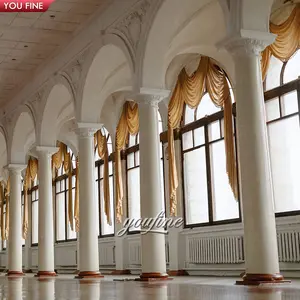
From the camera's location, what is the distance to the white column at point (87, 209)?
14859mm

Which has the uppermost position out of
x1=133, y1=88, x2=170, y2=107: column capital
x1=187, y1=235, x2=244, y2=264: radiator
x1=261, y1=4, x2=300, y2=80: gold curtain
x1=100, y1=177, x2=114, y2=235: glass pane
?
x1=261, y1=4, x2=300, y2=80: gold curtain

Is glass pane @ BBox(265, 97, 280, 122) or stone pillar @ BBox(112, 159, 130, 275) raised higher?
glass pane @ BBox(265, 97, 280, 122)

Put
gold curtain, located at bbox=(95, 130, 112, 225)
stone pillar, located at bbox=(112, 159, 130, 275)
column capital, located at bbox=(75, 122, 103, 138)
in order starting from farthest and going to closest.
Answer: gold curtain, located at bbox=(95, 130, 112, 225) < stone pillar, located at bbox=(112, 159, 130, 275) < column capital, located at bbox=(75, 122, 103, 138)

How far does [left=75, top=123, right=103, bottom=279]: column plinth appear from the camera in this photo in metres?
14.9

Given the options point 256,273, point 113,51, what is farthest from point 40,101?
point 256,273

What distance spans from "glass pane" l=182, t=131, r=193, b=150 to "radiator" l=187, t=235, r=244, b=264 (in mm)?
2585

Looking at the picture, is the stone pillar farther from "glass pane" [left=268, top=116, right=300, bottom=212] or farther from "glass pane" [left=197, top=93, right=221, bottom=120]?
"glass pane" [left=268, top=116, right=300, bottom=212]

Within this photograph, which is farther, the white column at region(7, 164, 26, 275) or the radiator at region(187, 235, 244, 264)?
the white column at region(7, 164, 26, 275)

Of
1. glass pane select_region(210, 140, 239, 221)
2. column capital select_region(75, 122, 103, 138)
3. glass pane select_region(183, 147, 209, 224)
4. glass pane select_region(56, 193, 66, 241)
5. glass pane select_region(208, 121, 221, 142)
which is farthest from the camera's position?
glass pane select_region(56, 193, 66, 241)

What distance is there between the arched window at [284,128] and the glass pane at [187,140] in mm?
3354

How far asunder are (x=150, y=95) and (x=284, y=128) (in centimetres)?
313

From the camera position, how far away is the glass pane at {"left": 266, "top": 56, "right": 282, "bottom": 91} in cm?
1323

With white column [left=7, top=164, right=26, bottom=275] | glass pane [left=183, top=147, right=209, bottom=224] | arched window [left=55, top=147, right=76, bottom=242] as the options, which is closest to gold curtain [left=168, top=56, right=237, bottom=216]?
glass pane [left=183, top=147, right=209, bottom=224]

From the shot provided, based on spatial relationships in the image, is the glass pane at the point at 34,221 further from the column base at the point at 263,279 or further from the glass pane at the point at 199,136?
the column base at the point at 263,279
